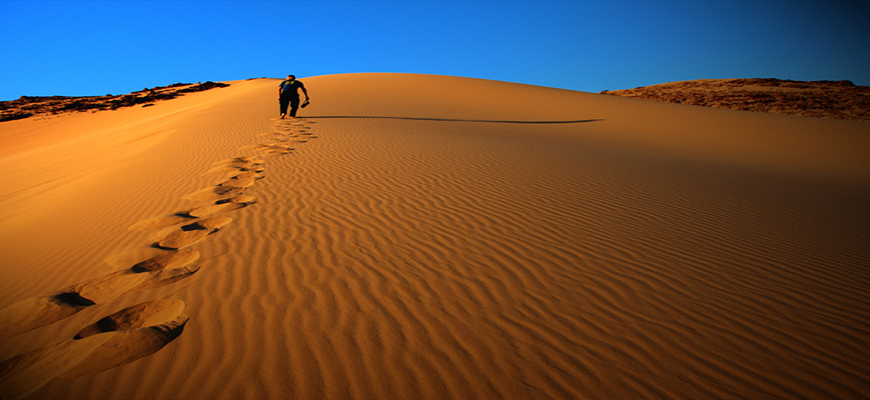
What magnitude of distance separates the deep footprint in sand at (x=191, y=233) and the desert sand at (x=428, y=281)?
1.2 inches

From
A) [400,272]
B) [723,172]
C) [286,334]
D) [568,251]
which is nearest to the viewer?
[286,334]

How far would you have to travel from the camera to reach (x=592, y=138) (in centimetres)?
1232

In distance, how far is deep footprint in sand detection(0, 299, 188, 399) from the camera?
199cm

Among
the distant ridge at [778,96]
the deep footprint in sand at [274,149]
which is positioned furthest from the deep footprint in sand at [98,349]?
the distant ridge at [778,96]

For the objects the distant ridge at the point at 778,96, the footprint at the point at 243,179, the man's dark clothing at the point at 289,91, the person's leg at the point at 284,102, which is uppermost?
the distant ridge at the point at 778,96

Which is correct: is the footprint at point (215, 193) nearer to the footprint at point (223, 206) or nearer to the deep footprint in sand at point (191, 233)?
the footprint at point (223, 206)

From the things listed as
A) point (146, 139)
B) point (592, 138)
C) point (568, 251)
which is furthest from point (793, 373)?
point (146, 139)

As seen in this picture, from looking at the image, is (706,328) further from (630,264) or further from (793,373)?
(630,264)

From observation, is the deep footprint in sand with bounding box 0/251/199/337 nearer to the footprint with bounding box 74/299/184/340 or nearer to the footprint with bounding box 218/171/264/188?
the footprint with bounding box 74/299/184/340

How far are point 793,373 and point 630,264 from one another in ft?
4.36

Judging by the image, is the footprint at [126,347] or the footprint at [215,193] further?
the footprint at [215,193]

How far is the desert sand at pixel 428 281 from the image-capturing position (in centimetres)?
204

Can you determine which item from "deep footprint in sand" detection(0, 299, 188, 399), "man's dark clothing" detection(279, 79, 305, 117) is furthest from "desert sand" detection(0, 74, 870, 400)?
"man's dark clothing" detection(279, 79, 305, 117)

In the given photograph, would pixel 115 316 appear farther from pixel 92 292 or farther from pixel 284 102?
pixel 284 102
